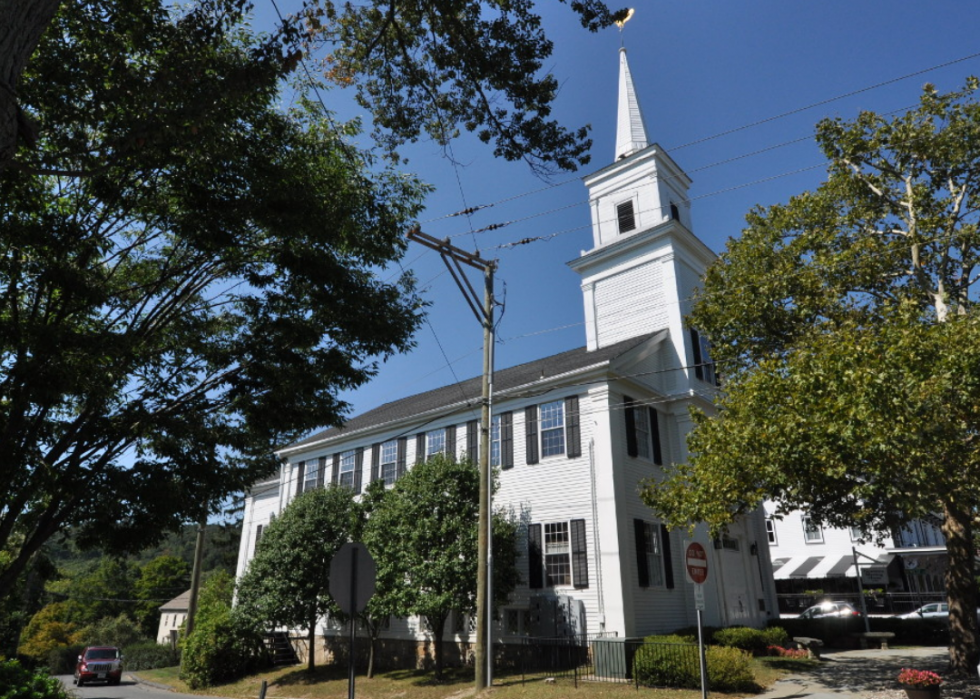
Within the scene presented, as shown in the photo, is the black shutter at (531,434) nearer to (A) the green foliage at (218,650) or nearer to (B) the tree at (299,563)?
(B) the tree at (299,563)

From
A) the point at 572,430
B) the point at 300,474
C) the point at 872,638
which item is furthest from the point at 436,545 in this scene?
the point at 872,638

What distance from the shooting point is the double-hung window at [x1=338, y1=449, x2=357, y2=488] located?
28922 millimetres

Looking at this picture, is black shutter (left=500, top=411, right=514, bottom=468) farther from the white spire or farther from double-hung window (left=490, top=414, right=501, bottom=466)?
the white spire

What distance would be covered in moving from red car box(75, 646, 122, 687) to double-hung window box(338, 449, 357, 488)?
1459 centimetres

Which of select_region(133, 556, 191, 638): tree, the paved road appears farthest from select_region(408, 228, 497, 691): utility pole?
select_region(133, 556, 191, 638): tree

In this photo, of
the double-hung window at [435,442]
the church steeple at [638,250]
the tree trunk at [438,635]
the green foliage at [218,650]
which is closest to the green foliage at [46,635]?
the green foliage at [218,650]

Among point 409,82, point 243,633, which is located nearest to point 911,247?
point 409,82

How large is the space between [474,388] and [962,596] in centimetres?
1860

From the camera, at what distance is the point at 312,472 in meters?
31.2

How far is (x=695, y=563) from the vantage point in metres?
11.4

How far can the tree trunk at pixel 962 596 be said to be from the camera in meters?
14.9

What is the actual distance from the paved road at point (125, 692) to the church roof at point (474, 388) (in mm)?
11244

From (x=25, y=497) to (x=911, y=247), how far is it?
725 inches

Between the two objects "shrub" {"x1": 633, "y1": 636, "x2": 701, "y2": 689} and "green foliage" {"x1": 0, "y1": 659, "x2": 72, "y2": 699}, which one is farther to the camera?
"shrub" {"x1": 633, "y1": 636, "x2": 701, "y2": 689}
